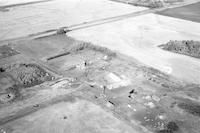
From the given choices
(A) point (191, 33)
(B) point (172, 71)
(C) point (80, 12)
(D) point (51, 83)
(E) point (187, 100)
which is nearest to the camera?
(E) point (187, 100)

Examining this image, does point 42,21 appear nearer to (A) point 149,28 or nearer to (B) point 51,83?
(A) point 149,28

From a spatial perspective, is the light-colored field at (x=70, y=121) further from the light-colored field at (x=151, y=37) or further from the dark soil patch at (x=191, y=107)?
the light-colored field at (x=151, y=37)

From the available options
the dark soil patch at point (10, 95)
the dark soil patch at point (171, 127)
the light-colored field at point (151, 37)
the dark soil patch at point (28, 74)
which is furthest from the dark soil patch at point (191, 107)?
the dark soil patch at point (10, 95)

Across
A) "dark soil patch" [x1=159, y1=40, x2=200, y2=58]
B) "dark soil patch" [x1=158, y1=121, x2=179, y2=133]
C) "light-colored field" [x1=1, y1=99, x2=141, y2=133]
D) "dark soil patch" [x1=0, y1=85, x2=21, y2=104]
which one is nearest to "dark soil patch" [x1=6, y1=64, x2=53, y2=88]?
"dark soil patch" [x1=0, y1=85, x2=21, y2=104]

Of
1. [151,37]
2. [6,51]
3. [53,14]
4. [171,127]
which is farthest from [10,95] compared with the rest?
[53,14]

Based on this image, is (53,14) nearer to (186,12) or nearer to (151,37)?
(151,37)

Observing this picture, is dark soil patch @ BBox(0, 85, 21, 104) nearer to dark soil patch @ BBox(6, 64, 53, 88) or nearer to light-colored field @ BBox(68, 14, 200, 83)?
dark soil patch @ BBox(6, 64, 53, 88)

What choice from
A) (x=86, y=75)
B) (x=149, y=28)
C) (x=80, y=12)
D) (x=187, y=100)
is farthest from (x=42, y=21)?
(x=187, y=100)
